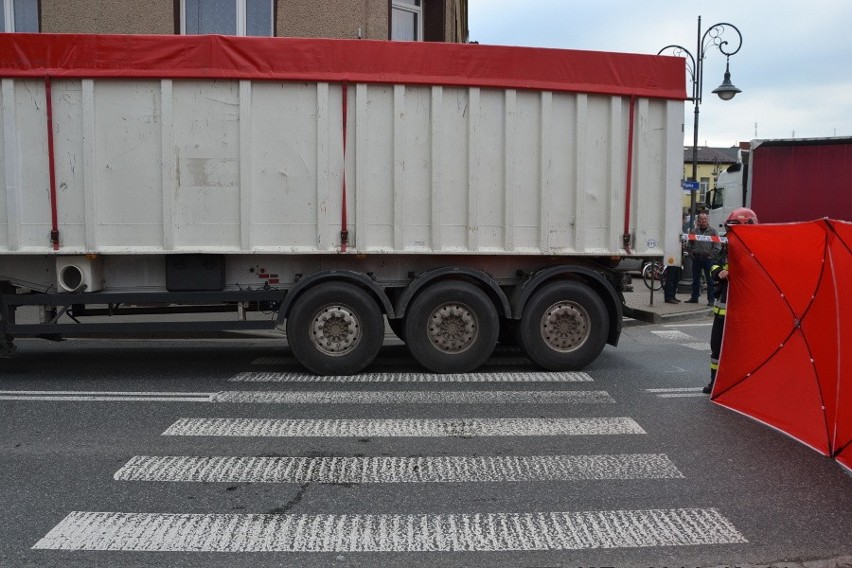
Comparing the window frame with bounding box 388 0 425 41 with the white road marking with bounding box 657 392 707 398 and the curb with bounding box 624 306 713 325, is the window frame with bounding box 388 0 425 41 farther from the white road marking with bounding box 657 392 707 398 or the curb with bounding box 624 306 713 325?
the white road marking with bounding box 657 392 707 398

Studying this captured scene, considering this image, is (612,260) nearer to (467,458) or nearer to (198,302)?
(467,458)

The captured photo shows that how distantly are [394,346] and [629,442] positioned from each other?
4871 mm

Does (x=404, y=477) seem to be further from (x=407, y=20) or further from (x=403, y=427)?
(x=407, y=20)

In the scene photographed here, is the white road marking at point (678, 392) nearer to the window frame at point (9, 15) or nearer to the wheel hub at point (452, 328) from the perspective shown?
the wheel hub at point (452, 328)

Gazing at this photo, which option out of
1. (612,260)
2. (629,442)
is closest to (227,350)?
(612,260)

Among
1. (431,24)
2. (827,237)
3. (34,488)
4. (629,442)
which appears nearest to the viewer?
(34,488)

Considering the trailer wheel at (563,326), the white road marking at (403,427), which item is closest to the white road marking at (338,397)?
the white road marking at (403,427)

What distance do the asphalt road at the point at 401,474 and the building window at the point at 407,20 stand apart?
860 centimetres

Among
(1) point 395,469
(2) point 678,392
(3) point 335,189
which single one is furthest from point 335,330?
(2) point 678,392

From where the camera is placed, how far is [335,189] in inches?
310

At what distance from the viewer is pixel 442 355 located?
8.09 meters

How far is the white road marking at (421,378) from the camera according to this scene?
310 inches

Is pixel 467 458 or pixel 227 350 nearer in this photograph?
pixel 467 458

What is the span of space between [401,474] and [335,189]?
3.66 meters
